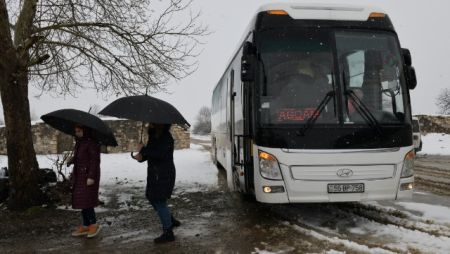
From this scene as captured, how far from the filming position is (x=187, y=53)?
9.12m

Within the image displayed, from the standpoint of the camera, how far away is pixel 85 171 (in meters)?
5.27

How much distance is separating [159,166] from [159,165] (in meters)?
0.01

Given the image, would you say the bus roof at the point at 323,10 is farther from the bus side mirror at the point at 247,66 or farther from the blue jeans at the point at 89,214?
the blue jeans at the point at 89,214

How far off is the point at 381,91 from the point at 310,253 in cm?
253

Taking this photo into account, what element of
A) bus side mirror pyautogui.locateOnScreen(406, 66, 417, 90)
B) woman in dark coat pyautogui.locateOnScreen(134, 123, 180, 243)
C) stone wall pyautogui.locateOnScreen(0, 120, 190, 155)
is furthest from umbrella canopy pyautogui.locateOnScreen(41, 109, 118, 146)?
stone wall pyautogui.locateOnScreen(0, 120, 190, 155)

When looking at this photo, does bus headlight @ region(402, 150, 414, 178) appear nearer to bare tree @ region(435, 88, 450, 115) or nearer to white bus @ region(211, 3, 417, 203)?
white bus @ region(211, 3, 417, 203)

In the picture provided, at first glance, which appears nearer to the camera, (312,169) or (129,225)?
(312,169)

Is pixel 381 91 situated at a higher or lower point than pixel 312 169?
higher

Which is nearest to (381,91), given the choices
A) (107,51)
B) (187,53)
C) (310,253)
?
(310,253)

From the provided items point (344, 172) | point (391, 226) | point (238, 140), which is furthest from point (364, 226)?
point (238, 140)

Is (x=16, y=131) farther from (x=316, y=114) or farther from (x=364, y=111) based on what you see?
(x=364, y=111)

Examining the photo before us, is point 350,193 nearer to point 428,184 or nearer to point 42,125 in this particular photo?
point 428,184

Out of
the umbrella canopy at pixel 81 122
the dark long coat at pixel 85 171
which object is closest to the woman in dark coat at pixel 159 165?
the umbrella canopy at pixel 81 122

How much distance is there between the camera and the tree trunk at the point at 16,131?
6.88 meters
